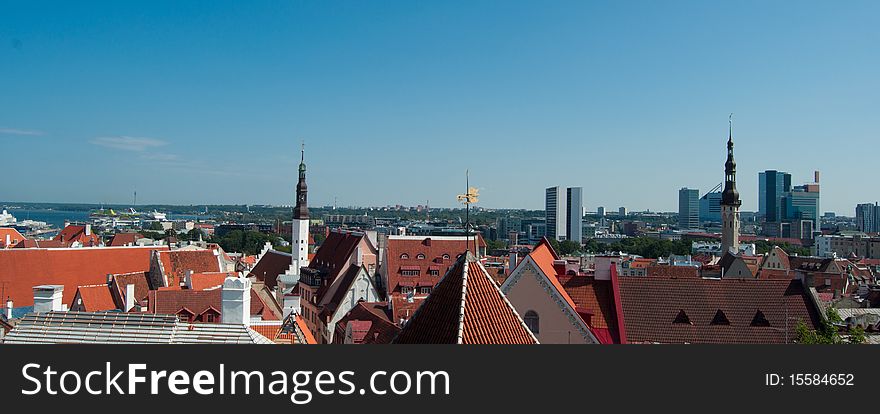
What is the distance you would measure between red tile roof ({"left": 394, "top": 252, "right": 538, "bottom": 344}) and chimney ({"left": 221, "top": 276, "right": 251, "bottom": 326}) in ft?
25.0

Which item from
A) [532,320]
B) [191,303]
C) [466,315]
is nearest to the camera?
[466,315]

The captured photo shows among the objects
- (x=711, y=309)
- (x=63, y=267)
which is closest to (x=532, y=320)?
(x=711, y=309)

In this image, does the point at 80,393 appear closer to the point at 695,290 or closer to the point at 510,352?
the point at 510,352

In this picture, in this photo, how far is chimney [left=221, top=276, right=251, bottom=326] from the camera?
17.9 metres

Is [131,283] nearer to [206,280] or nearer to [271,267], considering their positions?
[206,280]

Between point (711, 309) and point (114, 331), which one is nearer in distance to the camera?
point (114, 331)

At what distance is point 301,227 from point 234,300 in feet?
138

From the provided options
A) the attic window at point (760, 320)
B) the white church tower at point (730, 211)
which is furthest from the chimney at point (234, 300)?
the white church tower at point (730, 211)

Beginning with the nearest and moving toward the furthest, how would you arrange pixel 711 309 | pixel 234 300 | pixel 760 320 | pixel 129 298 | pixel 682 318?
pixel 234 300, pixel 760 320, pixel 682 318, pixel 711 309, pixel 129 298

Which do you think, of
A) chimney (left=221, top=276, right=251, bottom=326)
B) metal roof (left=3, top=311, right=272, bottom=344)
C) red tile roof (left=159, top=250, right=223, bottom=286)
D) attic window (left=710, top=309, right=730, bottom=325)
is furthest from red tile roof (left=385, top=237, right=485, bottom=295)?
metal roof (left=3, top=311, right=272, bottom=344)

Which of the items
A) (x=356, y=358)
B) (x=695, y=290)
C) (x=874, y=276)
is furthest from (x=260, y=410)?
(x=874, y=276)

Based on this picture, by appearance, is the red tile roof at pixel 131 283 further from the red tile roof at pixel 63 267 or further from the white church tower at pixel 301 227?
the white church tower at pixel 301 227

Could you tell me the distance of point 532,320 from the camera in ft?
62.6

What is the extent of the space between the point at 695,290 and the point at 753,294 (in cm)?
168
